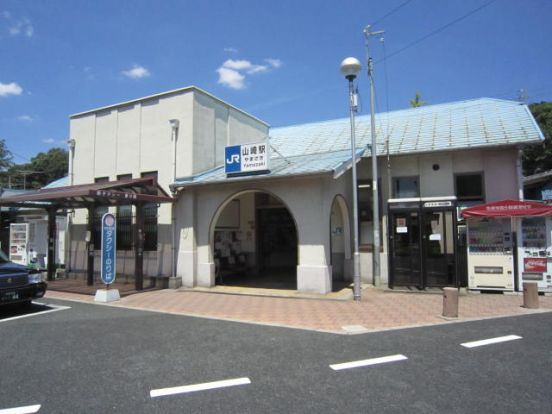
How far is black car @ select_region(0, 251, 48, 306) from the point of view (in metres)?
8.53

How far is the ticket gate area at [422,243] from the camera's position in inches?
447

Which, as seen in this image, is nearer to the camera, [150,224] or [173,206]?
[173,206]

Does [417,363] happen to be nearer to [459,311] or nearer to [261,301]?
[459,311]

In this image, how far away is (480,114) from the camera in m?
14.0

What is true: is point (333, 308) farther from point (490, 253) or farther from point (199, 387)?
point (199, 387)

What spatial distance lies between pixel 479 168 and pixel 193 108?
31.6 ft

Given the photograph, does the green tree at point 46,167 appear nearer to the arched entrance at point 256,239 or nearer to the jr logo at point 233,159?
the arched entrance at point 256,239

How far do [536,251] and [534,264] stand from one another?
1.20 feet

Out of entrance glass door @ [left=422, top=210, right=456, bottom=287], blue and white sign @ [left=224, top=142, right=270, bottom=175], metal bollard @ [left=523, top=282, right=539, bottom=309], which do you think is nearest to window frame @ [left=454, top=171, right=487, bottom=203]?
entrance glass door @ [left=422, top=210, right=456, bottom=287]

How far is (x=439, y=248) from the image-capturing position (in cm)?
1145

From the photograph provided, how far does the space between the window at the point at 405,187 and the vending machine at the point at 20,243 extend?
52.7 ft

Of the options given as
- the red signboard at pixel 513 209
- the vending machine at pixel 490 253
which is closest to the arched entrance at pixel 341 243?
the vending machine at pixel 490 253

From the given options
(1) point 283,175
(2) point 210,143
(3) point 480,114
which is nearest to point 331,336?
(1) point 283,175

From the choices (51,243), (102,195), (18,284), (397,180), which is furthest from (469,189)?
(51,243)
